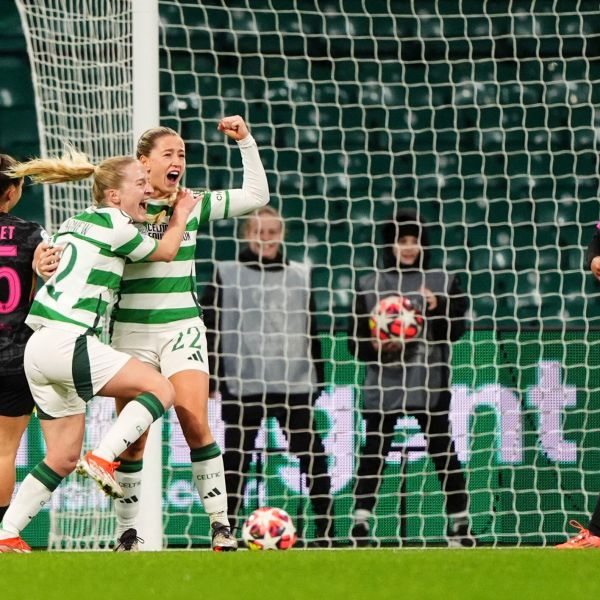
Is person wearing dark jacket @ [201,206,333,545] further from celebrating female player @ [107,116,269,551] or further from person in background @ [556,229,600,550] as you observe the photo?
person in background @ [556,229,600,550]

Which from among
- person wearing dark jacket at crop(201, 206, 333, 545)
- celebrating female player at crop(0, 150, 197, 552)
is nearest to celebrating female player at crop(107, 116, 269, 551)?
celebrating female player at crop(0, 150, 197, 552)

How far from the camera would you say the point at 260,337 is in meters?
7.07

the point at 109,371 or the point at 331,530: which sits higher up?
the point at 109,371

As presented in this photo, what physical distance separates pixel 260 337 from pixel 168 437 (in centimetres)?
73

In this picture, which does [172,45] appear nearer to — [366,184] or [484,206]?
[366,184]

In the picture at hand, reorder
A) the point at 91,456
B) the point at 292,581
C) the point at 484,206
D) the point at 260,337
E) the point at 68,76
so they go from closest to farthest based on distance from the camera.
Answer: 1. the point at 292,581
2. the point at 91,456
3. the point at 68,76
4. the point at 260,337
5. the point at 484,206

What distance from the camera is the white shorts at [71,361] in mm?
4527

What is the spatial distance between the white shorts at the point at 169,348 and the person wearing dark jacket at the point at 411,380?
6.67 feet

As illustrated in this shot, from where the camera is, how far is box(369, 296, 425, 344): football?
6.71 metres

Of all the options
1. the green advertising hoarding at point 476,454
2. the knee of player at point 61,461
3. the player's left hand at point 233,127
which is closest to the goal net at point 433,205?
the green advertising hoarding at point 476,454

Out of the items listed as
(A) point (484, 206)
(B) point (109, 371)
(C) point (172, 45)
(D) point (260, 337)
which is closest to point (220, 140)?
(C) point (172, 45)

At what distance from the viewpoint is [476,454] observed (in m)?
6.86

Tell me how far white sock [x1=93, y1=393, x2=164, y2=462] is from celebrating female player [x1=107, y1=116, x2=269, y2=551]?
0.28 metres

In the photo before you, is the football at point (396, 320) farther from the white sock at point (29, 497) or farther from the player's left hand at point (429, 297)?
the white sock at point (29, 497)
